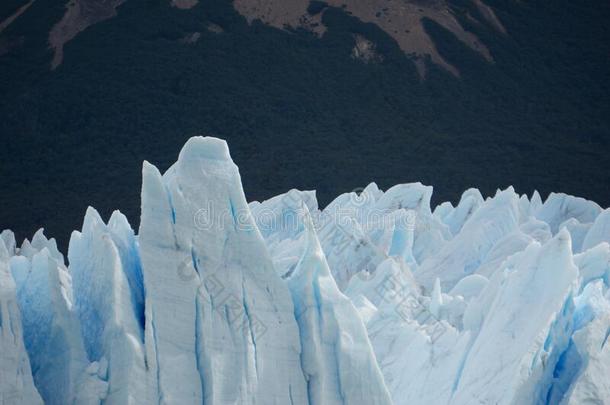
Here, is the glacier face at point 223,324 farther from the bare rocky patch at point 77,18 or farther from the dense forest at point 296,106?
the bare rocky patch at point 77,18

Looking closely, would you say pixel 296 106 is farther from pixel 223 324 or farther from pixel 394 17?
pixel 223 324

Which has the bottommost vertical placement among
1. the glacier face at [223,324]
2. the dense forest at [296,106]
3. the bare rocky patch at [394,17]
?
the dense forest at [296,106]

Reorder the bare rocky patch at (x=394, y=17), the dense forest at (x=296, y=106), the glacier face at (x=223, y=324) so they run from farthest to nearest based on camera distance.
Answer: the bare rocky patch at (x=394, y=17)
the dense forest at (x=296, y=106)
the glacier face at (x=223, y=324)

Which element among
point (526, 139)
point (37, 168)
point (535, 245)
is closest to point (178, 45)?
point (37, 168)

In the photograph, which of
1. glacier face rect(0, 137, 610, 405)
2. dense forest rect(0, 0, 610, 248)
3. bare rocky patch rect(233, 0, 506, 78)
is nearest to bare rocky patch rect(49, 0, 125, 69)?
dense forest rect(0, 0, 610, 248)

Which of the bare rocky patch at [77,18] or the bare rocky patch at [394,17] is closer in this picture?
the bare rocky patch at [77,18]

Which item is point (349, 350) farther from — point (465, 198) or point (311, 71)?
point (311, 71)

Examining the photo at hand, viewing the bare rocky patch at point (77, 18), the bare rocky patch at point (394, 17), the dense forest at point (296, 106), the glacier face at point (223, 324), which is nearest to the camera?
the glacier face at point (223, 324)

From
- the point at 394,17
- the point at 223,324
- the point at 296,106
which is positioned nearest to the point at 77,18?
the point at 296,106

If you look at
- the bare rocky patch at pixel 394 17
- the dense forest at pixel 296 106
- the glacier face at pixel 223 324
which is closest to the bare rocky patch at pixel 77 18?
the dense forest at pixel 296 106
